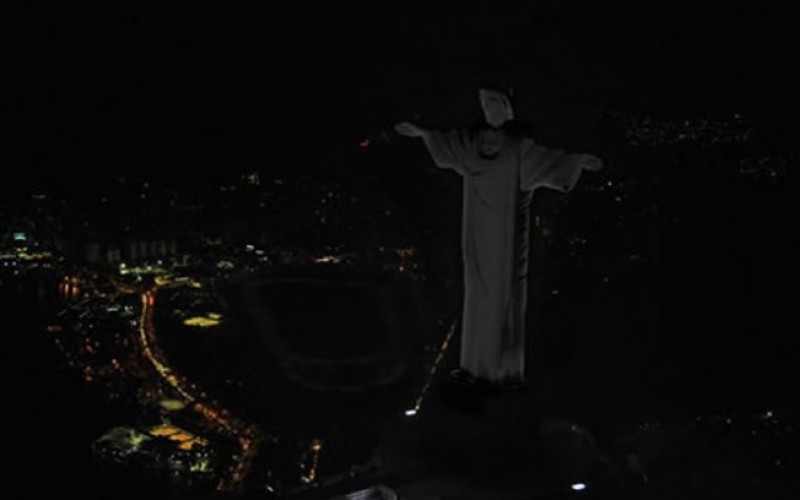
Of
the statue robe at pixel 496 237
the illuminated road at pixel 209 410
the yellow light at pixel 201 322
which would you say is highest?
the statue robe at pixel 496 237

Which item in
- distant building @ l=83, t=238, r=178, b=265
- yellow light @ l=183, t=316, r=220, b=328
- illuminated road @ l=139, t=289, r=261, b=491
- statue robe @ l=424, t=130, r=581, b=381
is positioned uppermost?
statue robe @ l=424, t=130, r=581, b=381

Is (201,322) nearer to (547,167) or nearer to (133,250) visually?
(133,250)

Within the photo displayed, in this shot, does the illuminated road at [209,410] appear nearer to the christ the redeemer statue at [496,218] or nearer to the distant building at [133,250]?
the distant building at [133,250]

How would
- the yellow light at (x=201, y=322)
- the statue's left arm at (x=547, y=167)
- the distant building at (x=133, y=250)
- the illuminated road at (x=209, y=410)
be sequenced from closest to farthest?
the statue's left arm at (x=547, y=167) < the illuminated road at (x=209, y=410) < the yellow light at (x=201, y=322) < the distant building at (x=133, y=250)

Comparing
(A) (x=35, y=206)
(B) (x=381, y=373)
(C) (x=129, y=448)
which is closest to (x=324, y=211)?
(B) (x=381, y=373)


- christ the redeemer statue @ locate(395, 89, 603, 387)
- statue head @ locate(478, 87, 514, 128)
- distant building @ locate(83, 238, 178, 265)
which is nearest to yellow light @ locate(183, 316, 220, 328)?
distant building @ locate(83, 238, 178, 265)

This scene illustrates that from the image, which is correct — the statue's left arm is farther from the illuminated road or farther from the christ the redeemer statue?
the illuminated road

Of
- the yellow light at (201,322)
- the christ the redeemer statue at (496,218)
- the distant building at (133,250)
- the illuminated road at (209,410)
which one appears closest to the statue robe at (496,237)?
the christ the redeemer statue at (496,218)
